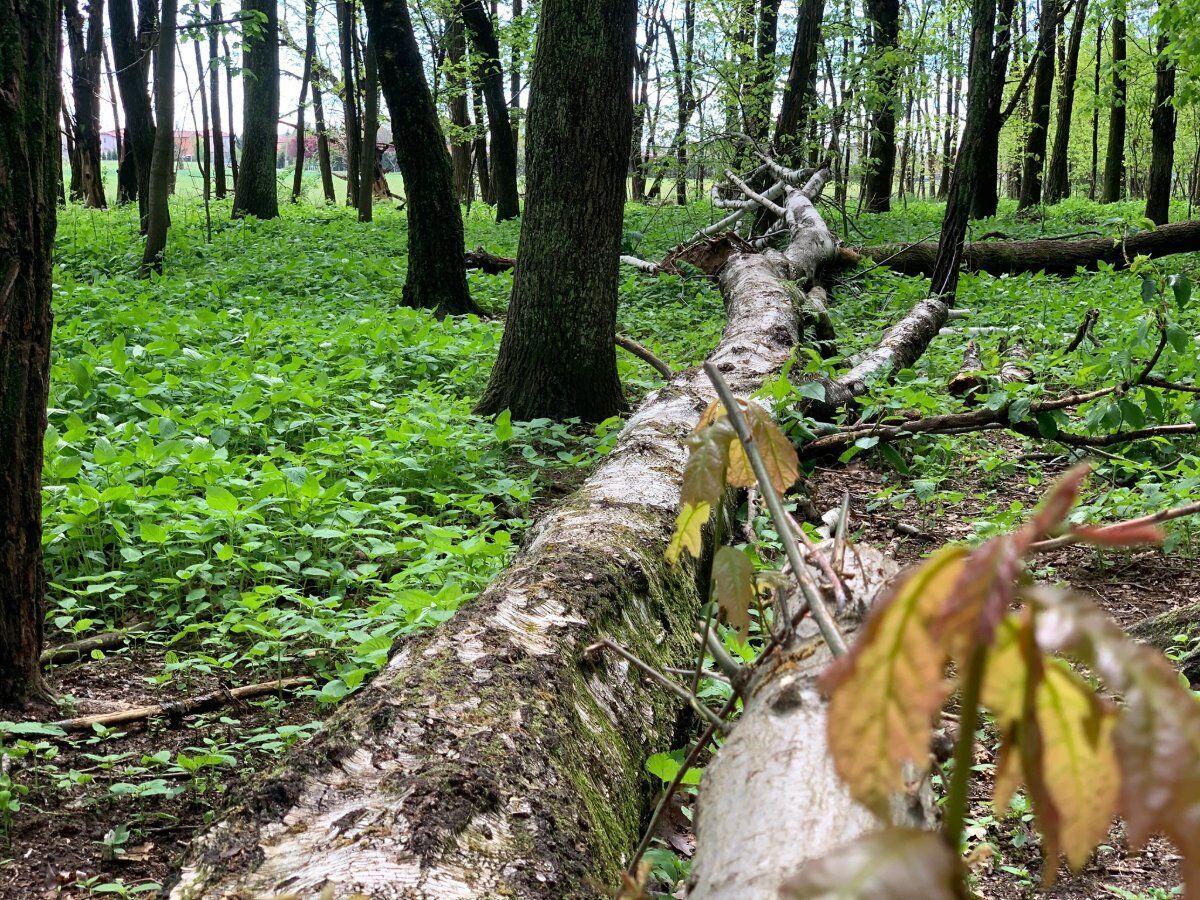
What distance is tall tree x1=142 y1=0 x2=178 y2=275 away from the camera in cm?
914

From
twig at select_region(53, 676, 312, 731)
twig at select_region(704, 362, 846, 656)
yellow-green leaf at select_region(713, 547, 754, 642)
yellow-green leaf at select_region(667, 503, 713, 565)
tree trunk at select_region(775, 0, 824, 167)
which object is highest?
tree trunk at select_region(775, 0, 824, 167)

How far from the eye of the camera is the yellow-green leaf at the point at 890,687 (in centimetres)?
45

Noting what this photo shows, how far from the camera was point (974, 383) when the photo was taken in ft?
18.5

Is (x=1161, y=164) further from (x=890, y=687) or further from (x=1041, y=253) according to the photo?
(x=890, y=687)

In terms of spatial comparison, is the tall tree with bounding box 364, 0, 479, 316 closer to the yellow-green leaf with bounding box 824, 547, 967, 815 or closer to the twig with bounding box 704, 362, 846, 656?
the twig with bounding box 704, 362, 846, 656

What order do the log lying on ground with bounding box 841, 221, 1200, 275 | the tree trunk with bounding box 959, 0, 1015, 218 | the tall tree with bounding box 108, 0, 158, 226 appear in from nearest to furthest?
the tree trunk with bounding box 959, 0, 1015, 218, the log lying on ground with bounding box 841, 221, 1200, 275, the tall tree with bounding box 108, 0, 158, 226

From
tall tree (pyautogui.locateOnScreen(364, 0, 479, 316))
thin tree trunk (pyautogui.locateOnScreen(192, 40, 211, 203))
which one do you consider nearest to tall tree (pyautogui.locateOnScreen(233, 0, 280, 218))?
thin tree trunk (pyautogui.locateOnScreen(192, 40, 211, 203))

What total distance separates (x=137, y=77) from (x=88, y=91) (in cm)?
563

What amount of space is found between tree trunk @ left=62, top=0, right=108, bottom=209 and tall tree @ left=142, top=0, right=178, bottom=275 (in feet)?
29.1

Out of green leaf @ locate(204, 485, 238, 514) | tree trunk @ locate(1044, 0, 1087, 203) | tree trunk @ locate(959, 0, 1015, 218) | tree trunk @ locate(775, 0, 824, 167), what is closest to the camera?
green leaf @ locate(204, 485, 238, 514)

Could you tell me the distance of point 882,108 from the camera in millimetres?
12945

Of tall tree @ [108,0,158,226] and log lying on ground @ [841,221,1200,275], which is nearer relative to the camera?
log lying on ground @ [841,221,1200,275]

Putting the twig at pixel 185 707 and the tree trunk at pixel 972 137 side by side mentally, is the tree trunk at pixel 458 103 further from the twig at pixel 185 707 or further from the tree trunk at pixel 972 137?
the twig at pixel 185 707

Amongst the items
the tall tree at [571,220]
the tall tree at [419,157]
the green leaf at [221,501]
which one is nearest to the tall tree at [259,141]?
the tall tree at [419,157]
